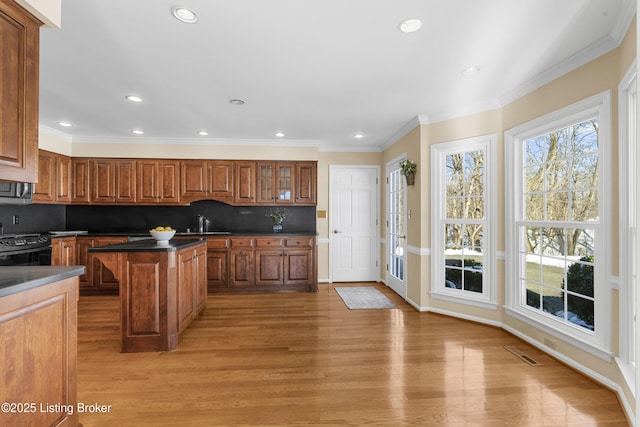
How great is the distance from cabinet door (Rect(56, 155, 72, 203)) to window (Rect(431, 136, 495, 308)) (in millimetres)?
5500

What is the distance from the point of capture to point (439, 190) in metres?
3.96

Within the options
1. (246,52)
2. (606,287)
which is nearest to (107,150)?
(246,52)

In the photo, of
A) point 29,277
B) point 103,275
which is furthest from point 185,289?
point 103,275

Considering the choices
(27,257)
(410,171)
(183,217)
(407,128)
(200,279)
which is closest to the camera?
(200,279)

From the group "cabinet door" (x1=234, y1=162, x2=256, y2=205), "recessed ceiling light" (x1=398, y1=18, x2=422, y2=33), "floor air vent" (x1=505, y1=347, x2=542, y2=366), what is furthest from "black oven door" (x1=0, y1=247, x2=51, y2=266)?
"floor air vent" (x1=505, y1=347, x2=542, y2=366)

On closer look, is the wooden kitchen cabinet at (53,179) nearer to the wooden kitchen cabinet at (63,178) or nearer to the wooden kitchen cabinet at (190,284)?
the wooden kitchen cabinet at (63,178)

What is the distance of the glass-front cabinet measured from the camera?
5344 millimetres

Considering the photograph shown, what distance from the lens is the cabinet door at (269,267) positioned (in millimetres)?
5062

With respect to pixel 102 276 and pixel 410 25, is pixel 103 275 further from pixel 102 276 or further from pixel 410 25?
pixel 410 25

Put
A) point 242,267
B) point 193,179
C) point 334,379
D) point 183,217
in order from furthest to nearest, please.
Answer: point 183,217 < point 193,179 < point 242,267 < point 334,379

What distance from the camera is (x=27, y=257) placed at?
3.99 metres

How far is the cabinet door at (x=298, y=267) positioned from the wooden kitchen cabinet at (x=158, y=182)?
2094 mm

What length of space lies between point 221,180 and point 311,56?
10.6 feet

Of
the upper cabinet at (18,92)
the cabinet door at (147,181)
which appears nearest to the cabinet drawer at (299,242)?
the cabinet door at (147,181)
